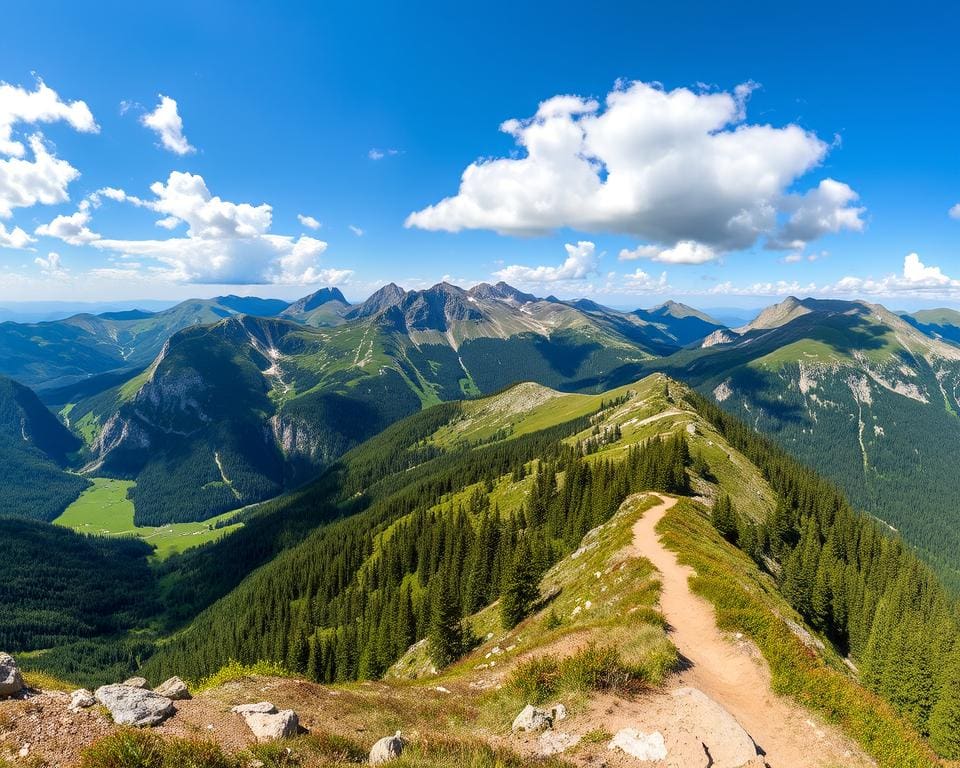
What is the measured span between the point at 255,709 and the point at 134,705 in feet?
13.2

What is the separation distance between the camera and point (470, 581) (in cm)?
8538

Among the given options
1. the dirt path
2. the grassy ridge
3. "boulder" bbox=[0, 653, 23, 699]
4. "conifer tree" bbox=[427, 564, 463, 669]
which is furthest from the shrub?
"conifer tree" bbox=[427, 564, 463, 669]

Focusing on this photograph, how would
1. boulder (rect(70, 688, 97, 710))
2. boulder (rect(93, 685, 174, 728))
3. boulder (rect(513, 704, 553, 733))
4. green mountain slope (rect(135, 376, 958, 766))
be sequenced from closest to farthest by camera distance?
1. boulder (rect(70, 688, 97, 710))
2. boulder (rect(93, 685, 174, 728))
3. boulder (rect(513, 704, 553, 733))
4. green mountain slope (rect(135, 376, 958, 766))

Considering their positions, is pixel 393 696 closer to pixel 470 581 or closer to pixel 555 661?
pixel 555 661

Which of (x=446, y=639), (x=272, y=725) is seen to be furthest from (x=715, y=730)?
(x=446, y=639)

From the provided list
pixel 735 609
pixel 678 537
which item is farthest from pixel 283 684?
pixel 678 537

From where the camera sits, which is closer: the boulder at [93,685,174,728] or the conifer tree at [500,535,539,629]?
the boulder at [93,685,174,728]

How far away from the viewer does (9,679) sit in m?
14.3

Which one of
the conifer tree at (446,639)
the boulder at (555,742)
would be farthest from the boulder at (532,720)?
the conifer tree at (446,639)

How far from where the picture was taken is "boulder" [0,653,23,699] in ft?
46.2

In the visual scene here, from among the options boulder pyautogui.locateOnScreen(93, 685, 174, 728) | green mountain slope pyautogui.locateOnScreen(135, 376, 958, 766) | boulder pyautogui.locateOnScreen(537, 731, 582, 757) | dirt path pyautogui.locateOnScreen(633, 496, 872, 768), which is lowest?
green mountain slope pyautogui.locateOnScreen(135, 376, 958, 766)

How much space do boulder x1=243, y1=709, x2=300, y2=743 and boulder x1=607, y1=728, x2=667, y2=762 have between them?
39.3 feet

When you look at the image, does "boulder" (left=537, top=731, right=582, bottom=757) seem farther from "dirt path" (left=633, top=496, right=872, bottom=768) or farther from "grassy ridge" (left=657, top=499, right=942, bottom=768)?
"grassy ridge" (left=657, top=499, right=942, bottom=768)

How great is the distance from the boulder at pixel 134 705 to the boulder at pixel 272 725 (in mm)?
2876
